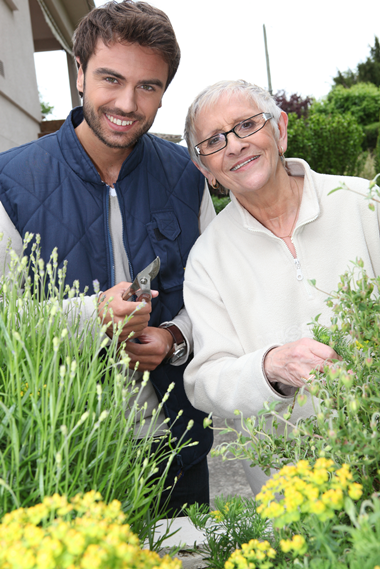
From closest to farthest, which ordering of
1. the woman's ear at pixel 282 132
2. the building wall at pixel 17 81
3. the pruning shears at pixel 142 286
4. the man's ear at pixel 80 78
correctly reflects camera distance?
the pruning shears at pixel 142 286 → the woman's ear at pixel 282 132 → the man's ear at pixel 80 78 → the building wall at pixel 17 81

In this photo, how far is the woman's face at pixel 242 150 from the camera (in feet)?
6.21

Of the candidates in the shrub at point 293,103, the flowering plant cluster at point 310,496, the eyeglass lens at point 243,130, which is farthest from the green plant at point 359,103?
the flowering plant cluster at point 310,496

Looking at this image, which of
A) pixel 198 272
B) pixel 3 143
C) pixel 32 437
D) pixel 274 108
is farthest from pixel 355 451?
pixel 3 143

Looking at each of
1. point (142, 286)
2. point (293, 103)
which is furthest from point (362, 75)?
point (142, 286)

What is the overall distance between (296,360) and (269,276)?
59 cm

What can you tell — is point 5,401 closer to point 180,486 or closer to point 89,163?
point 89,163

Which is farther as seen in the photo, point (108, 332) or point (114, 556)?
point (108, 332)

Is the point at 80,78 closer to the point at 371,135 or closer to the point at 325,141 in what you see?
the point at 325,141

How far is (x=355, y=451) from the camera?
766 millimetres

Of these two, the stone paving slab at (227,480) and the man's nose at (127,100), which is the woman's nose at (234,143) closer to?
the man's nose at (127,100)

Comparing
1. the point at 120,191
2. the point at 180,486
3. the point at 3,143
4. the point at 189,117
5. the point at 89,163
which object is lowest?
the point at 180,486

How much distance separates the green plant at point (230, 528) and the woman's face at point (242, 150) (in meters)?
1.21

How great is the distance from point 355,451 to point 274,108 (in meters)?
1.59

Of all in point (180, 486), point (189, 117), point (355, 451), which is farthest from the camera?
point (180, 486)
